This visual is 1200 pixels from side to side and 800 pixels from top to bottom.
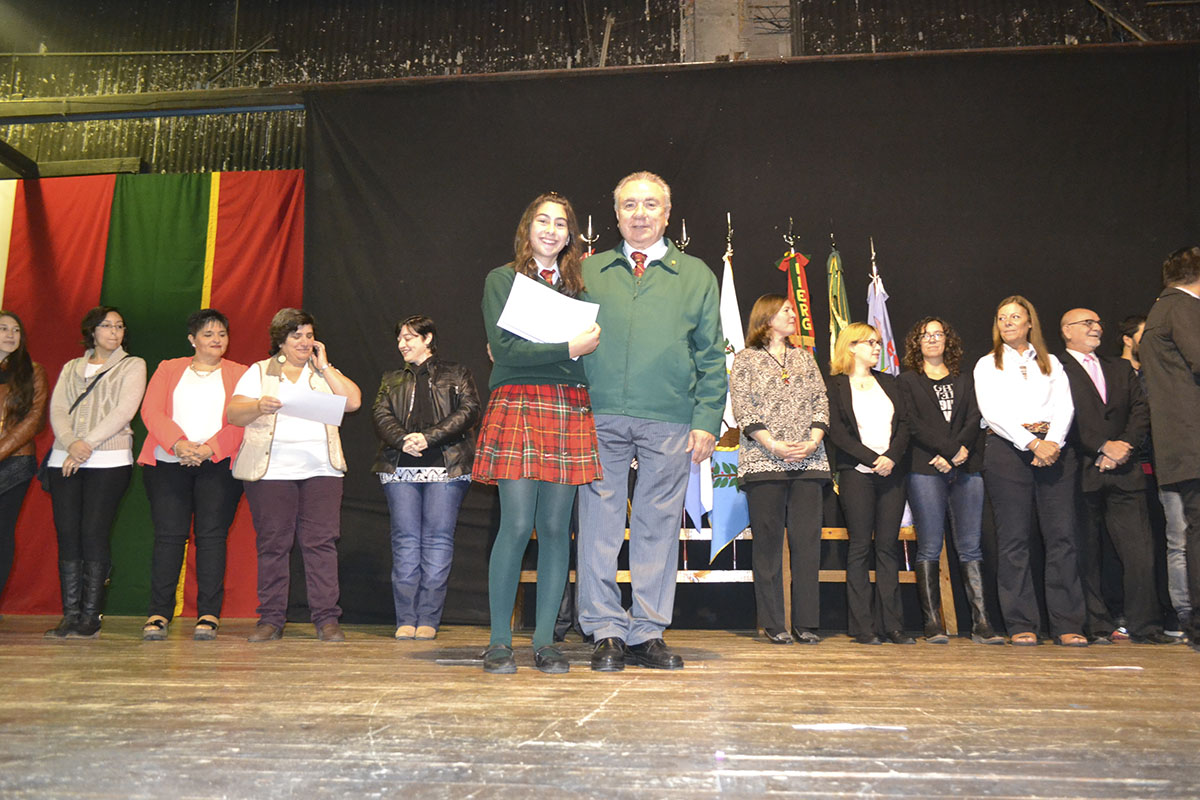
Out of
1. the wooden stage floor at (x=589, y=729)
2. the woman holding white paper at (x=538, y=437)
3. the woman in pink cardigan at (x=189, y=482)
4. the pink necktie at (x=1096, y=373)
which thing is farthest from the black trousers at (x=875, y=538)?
the woman in pink cardigan at (x=189, y=482)

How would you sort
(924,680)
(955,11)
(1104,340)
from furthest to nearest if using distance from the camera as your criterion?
(955,11)
(1104,340)
(924,680)

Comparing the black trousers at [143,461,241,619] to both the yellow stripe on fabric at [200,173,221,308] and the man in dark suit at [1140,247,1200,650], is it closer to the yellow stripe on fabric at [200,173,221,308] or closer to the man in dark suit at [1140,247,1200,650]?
the yellow stripe on fabric at [200,173,221,308]

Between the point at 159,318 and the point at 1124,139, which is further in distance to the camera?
the point at 159,318

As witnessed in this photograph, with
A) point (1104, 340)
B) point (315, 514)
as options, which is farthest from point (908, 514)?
point (315, 514)

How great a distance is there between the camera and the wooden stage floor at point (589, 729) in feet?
4.33

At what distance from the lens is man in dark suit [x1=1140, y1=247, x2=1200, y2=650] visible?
10.9 ft

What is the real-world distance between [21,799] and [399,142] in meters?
4.35

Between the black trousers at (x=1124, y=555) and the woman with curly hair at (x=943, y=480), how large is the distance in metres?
0.48

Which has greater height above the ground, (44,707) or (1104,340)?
(1104,340)

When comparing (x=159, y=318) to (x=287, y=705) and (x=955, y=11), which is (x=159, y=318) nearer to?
(x=287, y=705)

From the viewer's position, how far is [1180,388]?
11.1 ft

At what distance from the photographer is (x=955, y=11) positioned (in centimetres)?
556

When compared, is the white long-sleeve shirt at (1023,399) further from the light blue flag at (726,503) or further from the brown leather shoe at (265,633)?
the brown leather shoe at (265,633)

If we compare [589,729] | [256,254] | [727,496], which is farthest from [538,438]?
[256,254]
